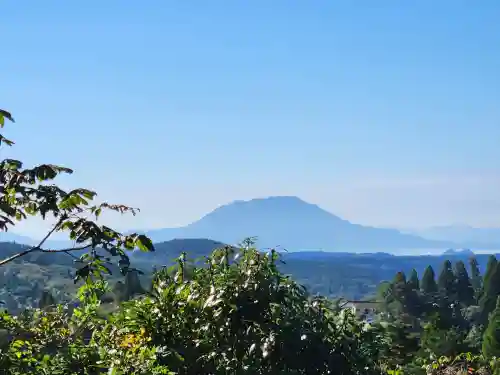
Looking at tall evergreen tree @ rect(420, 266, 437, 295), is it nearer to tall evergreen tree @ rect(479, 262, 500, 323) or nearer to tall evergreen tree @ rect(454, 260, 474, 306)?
tall evergreen tree @ rect(454, 260, 474, 306)

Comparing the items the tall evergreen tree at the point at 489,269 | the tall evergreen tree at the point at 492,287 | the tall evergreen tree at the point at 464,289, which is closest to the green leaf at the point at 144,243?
the tall evergreen tree at the point at 492,287

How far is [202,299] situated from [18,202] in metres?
1.35

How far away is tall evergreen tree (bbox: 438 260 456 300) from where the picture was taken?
9844cm


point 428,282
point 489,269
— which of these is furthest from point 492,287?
point 428,282

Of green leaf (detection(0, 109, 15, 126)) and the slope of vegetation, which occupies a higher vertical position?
green leaf (detection(0, 109, 15, 126))

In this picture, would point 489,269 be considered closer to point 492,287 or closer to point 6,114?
point 492,287

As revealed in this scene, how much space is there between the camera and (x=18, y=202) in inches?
145

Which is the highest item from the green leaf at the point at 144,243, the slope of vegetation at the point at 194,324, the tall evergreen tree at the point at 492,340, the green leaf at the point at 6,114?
the green leaf at the point at 6,114

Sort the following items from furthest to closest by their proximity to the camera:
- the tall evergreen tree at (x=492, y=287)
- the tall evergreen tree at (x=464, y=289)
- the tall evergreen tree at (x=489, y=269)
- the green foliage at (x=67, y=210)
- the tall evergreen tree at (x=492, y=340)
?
the tall evergreen tree at (x=464, y=289) → the tall evergreen tree at (x=489, y=269) → the tall evergreen tree at (x=492, y=287) → the tall evergreen tree at (x=492, y=340) → the green foliage at (x=67, y=210)

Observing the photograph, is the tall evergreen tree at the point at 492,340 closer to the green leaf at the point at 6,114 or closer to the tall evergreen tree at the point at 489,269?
the tall evergreen tree at the point at 489,269

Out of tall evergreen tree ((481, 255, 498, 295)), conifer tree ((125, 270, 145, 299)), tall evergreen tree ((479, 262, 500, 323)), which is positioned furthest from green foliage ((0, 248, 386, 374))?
tall evergreen tree ((481, 255, 498, 295))

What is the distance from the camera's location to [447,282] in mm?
98812

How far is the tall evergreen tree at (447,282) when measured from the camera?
98.4 m

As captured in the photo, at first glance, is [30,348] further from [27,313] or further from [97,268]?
[27,313]
